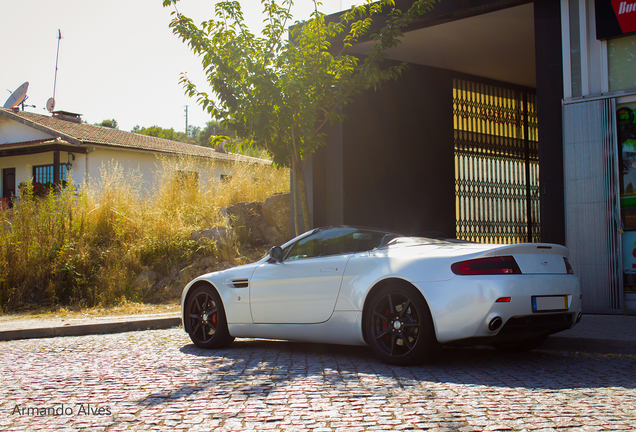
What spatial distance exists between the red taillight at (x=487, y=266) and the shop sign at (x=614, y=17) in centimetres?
512

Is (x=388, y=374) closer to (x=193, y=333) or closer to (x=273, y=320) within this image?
(x=273, y=320)

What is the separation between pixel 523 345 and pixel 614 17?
16.9 ft

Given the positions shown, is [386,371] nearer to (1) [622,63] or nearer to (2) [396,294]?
(2) [396,294]

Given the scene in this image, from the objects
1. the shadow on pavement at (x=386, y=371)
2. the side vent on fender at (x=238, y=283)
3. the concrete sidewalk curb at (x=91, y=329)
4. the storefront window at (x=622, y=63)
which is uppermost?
the storefront window at (x=622, y=63)

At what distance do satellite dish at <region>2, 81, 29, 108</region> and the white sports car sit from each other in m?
27.5

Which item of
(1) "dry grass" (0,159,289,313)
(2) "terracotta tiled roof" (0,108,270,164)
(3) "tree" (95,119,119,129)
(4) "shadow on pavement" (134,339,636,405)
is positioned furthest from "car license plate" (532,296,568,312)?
(3) "tree" (95,119,119,129)

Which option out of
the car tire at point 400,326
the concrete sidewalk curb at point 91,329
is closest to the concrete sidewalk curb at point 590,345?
the car tire at point 400,326

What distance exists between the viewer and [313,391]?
13.9 feet

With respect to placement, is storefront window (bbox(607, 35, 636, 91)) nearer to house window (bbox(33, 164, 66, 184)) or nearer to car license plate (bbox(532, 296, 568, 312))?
car license plate (bbox(532, 296, 568, 312))

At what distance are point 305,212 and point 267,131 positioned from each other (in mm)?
1595

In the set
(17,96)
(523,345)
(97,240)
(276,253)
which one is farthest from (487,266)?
(17,96)

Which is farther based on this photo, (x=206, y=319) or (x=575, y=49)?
(x=575, y=49)

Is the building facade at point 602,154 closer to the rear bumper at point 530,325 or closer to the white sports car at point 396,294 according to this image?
the white sports car at point 396,294

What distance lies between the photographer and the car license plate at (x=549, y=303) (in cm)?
484
